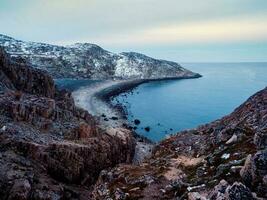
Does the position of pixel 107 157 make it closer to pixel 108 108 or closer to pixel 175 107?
pixel 108 108

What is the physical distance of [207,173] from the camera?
30.6m

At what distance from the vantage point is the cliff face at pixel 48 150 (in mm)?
43816

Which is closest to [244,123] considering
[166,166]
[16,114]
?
[166,166]

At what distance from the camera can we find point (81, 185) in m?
52.3

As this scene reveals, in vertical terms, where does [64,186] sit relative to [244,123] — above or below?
below

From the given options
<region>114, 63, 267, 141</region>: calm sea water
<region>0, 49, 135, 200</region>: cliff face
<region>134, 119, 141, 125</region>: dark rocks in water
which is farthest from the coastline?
<region>0, 49, 135, 200</region>: cliff face

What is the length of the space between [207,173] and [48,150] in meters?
26.8

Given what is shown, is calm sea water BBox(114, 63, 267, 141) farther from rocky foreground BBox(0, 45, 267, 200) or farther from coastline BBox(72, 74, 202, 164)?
rocky foreground BBox(0, 45, 267, 200)

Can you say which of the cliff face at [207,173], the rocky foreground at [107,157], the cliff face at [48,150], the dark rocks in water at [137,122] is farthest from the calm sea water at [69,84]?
the cliff face at [207,173]

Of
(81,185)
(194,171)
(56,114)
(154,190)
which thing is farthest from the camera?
(56,114)

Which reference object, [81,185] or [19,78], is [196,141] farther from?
[19,78]

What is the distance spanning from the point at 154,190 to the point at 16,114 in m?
33.5

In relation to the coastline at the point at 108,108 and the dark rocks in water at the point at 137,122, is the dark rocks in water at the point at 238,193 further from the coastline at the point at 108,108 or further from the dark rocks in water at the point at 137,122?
the dark rocks in water at the point at 137,122

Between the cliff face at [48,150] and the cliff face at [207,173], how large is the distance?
10.7 meters
